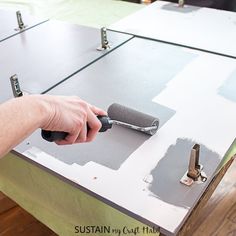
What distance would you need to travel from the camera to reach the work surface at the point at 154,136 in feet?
2.27

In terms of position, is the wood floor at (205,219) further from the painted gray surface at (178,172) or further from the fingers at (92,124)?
the fingers at (92,124)

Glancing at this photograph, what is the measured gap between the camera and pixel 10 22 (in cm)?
165

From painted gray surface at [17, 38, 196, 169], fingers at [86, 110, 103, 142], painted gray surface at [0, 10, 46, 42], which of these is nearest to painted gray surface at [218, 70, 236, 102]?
painted gray surface at [17, 38, 196, 169]

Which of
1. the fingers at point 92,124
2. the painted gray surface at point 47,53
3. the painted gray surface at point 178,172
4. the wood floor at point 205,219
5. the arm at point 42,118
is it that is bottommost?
the wood floor at point 205,219

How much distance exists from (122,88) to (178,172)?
41 centimetres

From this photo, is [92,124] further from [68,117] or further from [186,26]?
[186,26]

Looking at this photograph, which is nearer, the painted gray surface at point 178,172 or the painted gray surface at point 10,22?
the painted gray surface at point 178,172

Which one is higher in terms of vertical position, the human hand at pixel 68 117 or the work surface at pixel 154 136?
the human hand at pixel 68 117

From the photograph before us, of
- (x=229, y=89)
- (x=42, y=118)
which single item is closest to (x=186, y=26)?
(x=229, y=89)

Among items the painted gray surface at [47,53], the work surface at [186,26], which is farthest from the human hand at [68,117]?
the work surface at [186,26]

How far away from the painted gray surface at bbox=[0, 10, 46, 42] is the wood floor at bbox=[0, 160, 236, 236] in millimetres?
838

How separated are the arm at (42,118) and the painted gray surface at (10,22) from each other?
3.09 feet

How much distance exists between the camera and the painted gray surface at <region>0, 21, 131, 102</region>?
1.15 metres

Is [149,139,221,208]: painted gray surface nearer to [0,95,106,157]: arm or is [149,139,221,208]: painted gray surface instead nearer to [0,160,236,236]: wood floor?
[0,95,106,157]: arm
